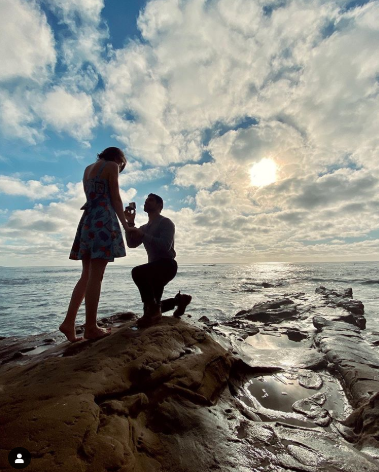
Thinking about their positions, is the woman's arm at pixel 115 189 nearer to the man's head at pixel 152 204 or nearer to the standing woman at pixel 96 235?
the standing woman at pixel 96 235

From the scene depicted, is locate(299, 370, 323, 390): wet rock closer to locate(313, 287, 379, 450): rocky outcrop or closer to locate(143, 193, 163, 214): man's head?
locate(313, 287, 379, 450): rocky outcrop

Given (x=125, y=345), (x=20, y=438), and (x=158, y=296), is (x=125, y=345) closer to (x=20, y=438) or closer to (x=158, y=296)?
(x=158, y=296)

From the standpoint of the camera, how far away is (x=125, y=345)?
2.84m

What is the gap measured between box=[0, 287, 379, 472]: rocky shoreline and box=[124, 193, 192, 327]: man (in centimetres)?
33

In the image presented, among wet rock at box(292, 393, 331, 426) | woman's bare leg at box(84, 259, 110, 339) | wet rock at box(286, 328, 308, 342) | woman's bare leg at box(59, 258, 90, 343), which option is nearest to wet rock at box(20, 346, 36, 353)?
woman's bare leg at box(59, 258, 90, 343)

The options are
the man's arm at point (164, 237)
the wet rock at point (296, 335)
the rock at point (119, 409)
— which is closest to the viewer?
the rock at point (119, 409)

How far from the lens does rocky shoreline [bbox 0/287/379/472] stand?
1509 millimetres

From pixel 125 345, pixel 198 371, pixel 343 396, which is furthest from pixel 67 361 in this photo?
pixel 343 396

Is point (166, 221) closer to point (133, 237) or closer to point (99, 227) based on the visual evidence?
point (133, 237)

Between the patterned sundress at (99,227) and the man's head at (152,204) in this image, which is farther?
the man's head at (152,204)

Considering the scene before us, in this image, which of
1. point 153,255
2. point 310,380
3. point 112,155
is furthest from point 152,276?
point 310,380

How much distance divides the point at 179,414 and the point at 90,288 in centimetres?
170

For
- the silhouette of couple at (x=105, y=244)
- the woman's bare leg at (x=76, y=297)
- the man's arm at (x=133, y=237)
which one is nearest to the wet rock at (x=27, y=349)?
the silhouette of couple at (x=105, y=244)

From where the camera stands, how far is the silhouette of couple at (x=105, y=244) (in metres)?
3.16
